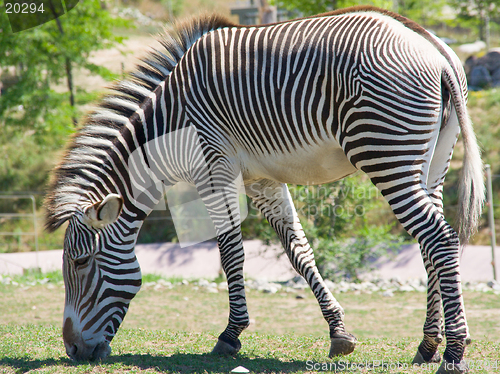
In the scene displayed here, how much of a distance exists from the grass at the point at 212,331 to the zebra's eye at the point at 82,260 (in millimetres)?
774

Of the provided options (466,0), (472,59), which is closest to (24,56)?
(472,59)

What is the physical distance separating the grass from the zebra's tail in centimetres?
119

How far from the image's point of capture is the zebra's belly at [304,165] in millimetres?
3588

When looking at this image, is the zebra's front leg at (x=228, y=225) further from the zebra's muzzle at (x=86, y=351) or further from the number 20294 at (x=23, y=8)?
the number 20294 at (x=23, y=8)

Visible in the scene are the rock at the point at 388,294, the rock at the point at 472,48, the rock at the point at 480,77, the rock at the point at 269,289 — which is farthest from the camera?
the rock at the point at 472,48

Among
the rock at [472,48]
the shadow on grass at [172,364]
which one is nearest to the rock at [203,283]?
the shadow on grass at [172,364]

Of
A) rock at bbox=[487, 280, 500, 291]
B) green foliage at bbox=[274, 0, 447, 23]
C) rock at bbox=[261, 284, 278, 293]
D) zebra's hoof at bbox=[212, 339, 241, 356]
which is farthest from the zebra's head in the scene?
green foliage at bbox=[274, 0, 447, 23]

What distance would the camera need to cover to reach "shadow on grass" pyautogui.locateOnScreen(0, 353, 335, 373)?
11.1 ft

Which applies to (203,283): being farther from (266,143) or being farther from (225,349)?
(266,143)

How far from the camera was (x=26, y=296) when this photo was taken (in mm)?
7352

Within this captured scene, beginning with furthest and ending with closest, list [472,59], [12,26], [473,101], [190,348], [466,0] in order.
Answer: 1. [466,0]
2. [472,59]
3. [473,101]
4. [12,26]
5. [190,348]

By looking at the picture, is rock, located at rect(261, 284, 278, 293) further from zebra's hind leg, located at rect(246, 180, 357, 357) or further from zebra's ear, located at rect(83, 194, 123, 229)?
zebra's ear, located at rect(83, 194, 123, 229)

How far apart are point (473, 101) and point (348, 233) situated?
1017cm

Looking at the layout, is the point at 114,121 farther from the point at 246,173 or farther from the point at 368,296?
the point at 368,296
